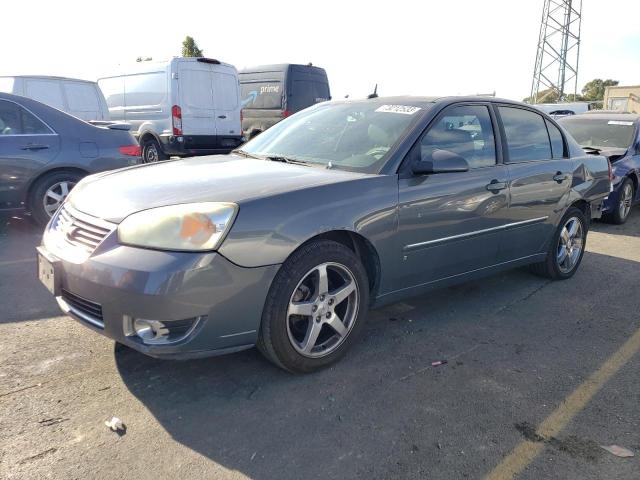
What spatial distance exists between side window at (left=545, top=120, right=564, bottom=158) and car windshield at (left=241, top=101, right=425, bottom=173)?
5.58 feet

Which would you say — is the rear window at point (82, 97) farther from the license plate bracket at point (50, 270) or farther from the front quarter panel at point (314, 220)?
the front quarter panel at point (314, 220)

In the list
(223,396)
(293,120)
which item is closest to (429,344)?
(223,396)

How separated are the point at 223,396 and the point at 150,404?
0.37 meters

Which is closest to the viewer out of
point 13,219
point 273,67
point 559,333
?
point 559,333

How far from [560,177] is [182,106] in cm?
805

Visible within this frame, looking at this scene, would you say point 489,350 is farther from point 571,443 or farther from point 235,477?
point 235,477

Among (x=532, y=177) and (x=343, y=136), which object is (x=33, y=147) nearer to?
(x=343, y=136)

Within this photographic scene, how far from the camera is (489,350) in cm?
348

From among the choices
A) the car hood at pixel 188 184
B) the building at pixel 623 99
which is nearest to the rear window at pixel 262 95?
the car hood at pixel 188 184

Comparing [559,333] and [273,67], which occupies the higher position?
[273,67]

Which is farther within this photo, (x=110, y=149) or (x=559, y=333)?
(x=110, y=149)

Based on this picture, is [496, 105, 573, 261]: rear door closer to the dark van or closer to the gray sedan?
the gray sedan

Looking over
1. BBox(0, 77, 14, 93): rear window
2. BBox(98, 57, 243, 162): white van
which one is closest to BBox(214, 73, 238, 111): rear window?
BBox(98, 57, 243, 162): white van

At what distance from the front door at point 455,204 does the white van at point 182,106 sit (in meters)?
7.90
